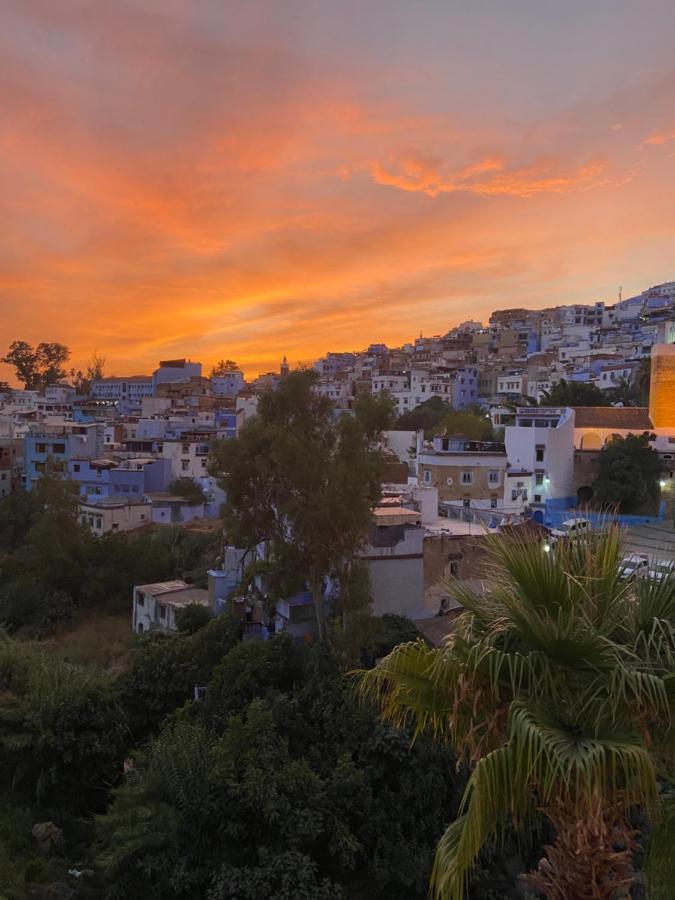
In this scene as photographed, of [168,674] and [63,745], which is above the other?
[168,674]

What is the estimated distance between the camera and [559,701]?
2.92 meters

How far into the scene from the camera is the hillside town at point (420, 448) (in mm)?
14758

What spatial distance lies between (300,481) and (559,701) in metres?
9.39

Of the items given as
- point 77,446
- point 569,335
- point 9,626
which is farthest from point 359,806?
point 569,335

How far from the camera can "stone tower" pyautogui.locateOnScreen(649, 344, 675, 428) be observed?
34.3m

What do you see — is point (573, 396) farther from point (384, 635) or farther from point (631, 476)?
point (384, 635)

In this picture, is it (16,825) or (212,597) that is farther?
(212,597)

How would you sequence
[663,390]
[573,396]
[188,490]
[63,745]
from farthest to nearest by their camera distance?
[573,396], [663,390], [188,490], [63,745]

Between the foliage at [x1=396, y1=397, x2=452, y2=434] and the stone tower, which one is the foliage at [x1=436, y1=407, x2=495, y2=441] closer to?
the foliage at [x1=396, y1=397, x2=452, y2=434]

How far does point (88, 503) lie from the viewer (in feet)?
104

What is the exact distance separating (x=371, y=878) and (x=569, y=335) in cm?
6961

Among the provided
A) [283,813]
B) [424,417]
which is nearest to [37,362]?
[424,417]

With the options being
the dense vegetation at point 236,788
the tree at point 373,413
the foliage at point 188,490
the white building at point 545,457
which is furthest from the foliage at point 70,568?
A: the white building at point 545,457

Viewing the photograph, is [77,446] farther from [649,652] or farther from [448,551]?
[649,652]
